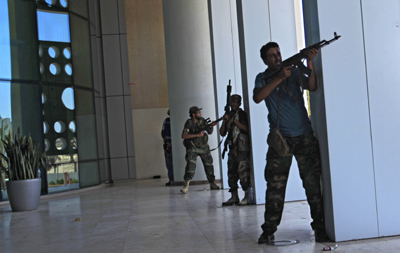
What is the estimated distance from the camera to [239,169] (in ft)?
19.2

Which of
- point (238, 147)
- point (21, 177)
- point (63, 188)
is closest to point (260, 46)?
point (238, 147)

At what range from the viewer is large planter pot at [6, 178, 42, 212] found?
704 cm

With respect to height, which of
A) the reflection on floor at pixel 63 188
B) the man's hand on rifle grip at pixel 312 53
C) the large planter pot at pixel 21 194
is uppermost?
the man's hand on rifle grip at pixel 312 53

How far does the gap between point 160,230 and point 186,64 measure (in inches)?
255

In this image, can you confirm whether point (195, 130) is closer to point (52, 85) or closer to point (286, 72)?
point (52, 85)

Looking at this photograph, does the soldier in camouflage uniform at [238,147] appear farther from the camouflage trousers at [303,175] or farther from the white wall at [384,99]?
the white wall at [384,99]

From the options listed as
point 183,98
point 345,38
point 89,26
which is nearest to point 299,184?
point 345,38

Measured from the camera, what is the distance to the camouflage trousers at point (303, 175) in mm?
3385

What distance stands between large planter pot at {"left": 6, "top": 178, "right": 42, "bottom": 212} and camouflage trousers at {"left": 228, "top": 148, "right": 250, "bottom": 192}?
359cm

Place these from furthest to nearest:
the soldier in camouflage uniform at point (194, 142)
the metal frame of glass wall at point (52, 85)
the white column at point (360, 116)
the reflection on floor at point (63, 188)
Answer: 1. the reflection on floor at point (63, 188)
2. the metal frame of glass wall at point (52, 85)
3. the soldier in camouflage uniform at point (194, 142)
4. the white column at point (360, 116)

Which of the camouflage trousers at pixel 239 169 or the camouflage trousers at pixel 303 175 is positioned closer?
the camouflage trousers at pixel 303 175

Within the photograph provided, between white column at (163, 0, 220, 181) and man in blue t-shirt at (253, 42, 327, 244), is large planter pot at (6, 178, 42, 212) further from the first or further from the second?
man in blue t-shirt at (253, 42, 327, 244)

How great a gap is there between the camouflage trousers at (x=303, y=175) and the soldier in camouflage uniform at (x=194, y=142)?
15.6 ft

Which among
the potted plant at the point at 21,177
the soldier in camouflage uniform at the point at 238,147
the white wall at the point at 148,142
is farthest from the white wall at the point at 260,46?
the white wall at the point at 148,142
